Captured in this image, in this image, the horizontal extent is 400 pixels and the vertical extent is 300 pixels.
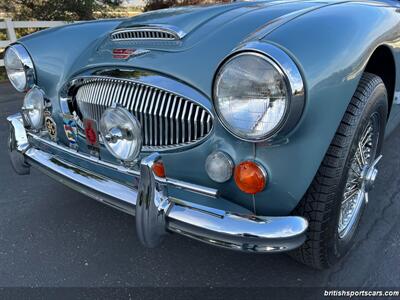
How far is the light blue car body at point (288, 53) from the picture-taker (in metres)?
1.47

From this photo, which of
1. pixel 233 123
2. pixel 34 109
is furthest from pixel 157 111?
pixel 34 109

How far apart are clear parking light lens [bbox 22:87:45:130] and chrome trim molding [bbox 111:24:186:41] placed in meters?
0.55

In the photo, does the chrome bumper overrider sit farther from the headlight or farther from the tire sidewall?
the headlight

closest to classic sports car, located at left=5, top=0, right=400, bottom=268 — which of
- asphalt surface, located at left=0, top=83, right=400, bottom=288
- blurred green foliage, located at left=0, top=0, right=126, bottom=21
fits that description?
asphalt surface, located at left=0, top=83, right=400, bottom=288

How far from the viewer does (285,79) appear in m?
1.36

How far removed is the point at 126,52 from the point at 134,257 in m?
1.09

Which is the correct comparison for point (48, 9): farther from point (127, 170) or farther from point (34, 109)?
point (127, 170)

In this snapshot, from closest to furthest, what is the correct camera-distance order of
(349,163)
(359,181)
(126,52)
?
(349,163), (126,52), (359,181)

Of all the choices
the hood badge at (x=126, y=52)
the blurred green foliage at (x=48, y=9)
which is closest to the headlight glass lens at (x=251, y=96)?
the hood badge at (x=126, y=52)

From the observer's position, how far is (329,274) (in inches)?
78.0

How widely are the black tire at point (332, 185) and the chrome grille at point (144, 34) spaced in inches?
33.8

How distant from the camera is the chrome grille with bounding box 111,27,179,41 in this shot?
186cm

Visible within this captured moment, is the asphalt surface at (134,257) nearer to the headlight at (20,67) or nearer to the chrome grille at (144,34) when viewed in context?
the headlight at (20,67)

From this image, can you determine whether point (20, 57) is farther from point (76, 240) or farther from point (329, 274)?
point (329, 274)
